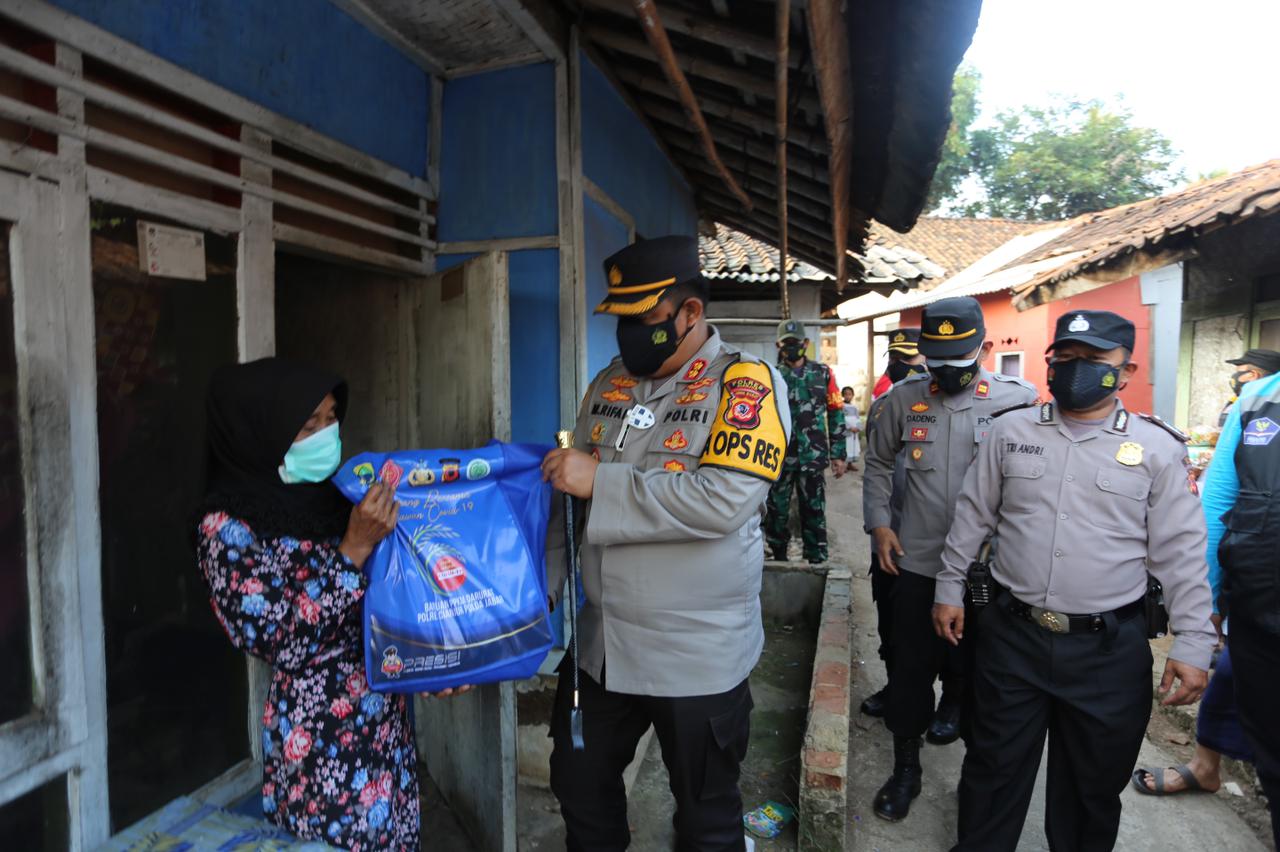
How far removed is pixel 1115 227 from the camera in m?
9.45

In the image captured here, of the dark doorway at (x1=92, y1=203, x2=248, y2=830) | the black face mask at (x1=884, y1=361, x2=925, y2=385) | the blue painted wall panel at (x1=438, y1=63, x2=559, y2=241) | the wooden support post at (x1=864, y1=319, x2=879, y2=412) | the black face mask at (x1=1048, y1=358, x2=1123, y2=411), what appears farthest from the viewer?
the wooden support post at (x1=864, y1=319, x2=879, y2=412)

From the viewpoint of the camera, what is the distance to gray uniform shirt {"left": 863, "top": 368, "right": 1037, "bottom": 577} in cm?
303

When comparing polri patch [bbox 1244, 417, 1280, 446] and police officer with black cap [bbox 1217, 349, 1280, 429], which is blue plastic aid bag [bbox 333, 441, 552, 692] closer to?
polri patch [bbox 1244, 417, 1280, 446]

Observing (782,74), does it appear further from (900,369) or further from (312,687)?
(900,369)

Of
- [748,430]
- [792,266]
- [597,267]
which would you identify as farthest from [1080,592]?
[792,266]

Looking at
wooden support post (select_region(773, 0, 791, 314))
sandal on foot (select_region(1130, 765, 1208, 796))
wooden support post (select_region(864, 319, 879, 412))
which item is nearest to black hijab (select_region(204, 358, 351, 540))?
wooden support post (select_region(773, 0, 791, 314))

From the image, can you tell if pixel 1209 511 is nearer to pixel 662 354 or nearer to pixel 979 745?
pixel 979 745

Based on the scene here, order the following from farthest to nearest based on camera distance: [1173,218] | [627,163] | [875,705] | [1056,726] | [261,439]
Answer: [1173,218], [627,163], [875,705], [1056,726], [261,439]

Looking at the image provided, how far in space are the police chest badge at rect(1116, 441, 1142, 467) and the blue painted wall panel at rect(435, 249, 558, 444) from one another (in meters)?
2.34

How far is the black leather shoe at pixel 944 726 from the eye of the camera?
3.58 m

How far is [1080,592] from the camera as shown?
2.22 m

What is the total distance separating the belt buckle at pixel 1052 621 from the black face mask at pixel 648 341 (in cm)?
145

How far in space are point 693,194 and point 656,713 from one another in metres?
5.48

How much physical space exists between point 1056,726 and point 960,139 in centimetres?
3158
